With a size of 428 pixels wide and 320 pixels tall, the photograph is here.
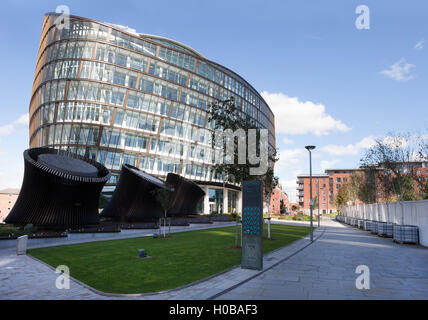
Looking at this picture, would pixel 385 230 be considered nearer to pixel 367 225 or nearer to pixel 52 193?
pixel 367 225

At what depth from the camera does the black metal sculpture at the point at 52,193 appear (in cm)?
2231

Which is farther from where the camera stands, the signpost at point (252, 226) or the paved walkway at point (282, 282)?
the signpost at point (252, 226)

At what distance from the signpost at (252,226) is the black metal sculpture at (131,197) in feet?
69.4

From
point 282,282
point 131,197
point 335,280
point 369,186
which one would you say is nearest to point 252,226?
point 282,282

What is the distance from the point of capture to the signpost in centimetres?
1105

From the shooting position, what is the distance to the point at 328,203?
121688 mm

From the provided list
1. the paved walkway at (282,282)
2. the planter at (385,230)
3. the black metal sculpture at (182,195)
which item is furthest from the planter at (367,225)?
the black metal sculpture at (182,195)

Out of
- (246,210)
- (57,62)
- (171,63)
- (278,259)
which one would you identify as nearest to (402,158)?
(278,259)

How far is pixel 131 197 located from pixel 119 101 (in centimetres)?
2777

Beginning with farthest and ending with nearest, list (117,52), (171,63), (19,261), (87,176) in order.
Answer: (171,63) → (117,52) → (87,176) → (19,261)

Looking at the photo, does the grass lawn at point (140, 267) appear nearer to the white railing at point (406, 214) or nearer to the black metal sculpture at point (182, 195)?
the white railing at point (406, 214)

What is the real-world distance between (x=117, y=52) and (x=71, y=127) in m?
17.7
